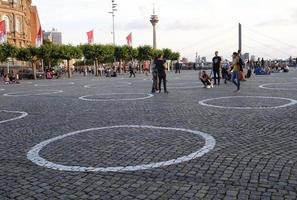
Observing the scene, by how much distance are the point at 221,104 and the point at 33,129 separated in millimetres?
6873

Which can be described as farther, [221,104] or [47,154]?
[221,104]

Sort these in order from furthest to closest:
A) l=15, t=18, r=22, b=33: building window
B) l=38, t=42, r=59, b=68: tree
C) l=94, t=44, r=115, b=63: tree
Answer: l=15, t=18, r=22, b=33: building window, l=94, t=44, r=115, b=63: tree, l=38, t=42, r=59, b=68: tree

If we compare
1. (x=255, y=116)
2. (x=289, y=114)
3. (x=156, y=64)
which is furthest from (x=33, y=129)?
(x=156, y=64)

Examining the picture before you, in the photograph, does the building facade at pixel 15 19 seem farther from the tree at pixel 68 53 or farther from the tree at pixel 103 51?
the tree at pixel 68 53

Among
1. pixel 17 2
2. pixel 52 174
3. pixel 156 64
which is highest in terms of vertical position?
pixel 17 2

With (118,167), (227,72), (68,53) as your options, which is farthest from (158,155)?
(68,53)

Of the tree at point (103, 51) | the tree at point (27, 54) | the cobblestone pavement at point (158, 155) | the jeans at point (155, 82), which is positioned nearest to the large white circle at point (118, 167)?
the cobblestone pavement at point (158, 155)

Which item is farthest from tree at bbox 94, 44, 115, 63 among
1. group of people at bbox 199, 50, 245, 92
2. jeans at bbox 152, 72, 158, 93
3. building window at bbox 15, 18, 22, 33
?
jeans at bbox 152, 72, 158, 93

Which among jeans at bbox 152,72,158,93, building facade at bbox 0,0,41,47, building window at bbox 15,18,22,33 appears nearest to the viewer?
jeans at bbox 152,72,158,93

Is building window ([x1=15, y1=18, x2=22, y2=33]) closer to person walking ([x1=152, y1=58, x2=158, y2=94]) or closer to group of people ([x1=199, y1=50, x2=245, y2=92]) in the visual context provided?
group of people ([x1=199, y1=50, x2=245, y2=92])

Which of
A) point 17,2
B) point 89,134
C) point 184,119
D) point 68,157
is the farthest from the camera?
point 17,2

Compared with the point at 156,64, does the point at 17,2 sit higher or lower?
higher

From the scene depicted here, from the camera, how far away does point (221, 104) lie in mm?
14570

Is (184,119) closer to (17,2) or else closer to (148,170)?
(148,170)
